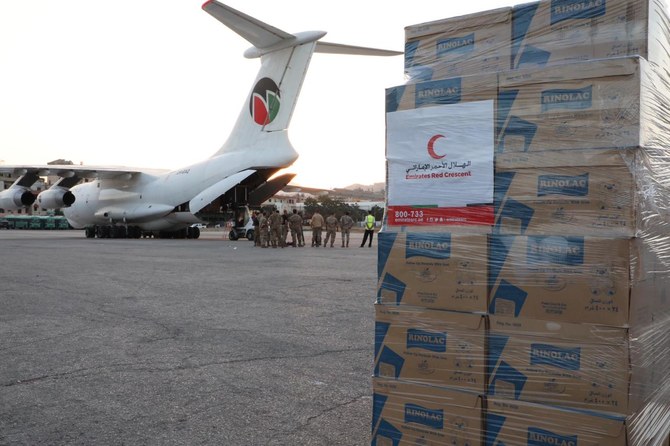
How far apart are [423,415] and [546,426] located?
0.61 m

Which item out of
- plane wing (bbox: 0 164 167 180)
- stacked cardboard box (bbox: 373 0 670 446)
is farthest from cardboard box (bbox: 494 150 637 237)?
Result: plane wing (bbox: 0 164 167 180)

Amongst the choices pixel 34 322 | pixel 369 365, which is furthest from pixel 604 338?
pixel 34 322

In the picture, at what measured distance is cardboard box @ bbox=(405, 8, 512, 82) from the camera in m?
3.24

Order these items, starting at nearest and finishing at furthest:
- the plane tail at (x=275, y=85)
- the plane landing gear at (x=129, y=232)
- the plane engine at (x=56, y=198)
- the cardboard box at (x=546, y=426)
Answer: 1. the cardboard box at (x=546, y=426)
2. the plane tail at (x=275, y=85)
3. the plane engine at (x=56, y=198)
4. the plane landing gear at (x=129, y=232)

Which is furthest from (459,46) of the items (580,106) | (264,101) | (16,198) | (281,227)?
(16,198)

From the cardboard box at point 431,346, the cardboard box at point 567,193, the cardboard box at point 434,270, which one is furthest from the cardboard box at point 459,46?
the cardboard box at point 431,346

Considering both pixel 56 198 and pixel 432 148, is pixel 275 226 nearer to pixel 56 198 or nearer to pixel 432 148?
pixel 56 198

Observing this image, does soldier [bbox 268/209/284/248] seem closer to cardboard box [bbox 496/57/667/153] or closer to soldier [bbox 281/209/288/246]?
soldier [bbox 281/209/288/246]

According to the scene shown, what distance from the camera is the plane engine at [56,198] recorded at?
96.5ft

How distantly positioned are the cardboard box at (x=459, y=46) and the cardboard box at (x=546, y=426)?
173 centimetres

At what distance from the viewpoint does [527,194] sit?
9.80 feet

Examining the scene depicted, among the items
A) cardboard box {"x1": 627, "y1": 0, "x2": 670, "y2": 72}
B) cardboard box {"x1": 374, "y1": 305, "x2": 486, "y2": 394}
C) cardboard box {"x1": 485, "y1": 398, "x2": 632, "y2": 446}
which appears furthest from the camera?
cardboard box {"x1": 374, "y1": 305, "x2": 486, "y2": 394}

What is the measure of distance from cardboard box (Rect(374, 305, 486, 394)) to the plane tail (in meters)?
19.7

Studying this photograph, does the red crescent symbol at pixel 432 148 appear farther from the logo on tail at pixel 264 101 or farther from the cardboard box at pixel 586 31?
the logo on tail at pixel 264 101
